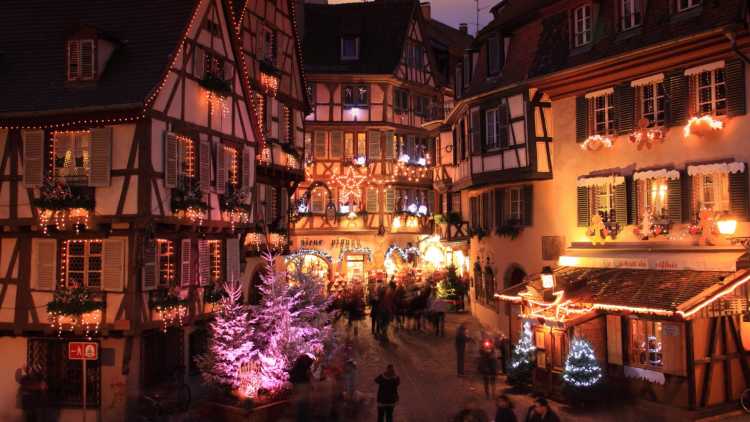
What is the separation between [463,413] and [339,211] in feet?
96.0

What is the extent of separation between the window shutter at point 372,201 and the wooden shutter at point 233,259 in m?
19.5

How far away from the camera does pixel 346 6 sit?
45.5 meters

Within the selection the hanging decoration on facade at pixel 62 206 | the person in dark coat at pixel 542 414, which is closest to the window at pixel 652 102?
the person in dark coat at pixel 542 414

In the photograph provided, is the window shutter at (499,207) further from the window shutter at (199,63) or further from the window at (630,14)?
the window shutter at (199,63)

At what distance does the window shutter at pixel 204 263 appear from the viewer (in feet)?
70.9

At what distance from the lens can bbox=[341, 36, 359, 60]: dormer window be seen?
144ft

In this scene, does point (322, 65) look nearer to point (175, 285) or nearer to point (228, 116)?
point (228, 116)

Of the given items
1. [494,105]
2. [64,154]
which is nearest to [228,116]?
[64,154]

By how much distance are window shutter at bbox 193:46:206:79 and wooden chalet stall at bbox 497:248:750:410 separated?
1102cm

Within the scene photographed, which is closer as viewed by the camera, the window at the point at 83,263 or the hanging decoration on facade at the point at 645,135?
the window at the point at 83,263

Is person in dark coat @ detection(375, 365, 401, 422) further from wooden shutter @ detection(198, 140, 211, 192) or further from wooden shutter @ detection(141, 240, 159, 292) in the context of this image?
wooden shutter @ detection(198, 140, 211, 192)

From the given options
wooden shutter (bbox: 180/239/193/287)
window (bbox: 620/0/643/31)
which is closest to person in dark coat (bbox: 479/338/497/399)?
wooden shutter (bbox: 180/239/193/287)

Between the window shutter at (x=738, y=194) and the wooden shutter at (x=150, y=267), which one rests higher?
the window shutter at (x=738, y=194)

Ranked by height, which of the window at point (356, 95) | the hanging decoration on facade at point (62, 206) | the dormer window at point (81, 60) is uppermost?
the window at point (356, 95)
